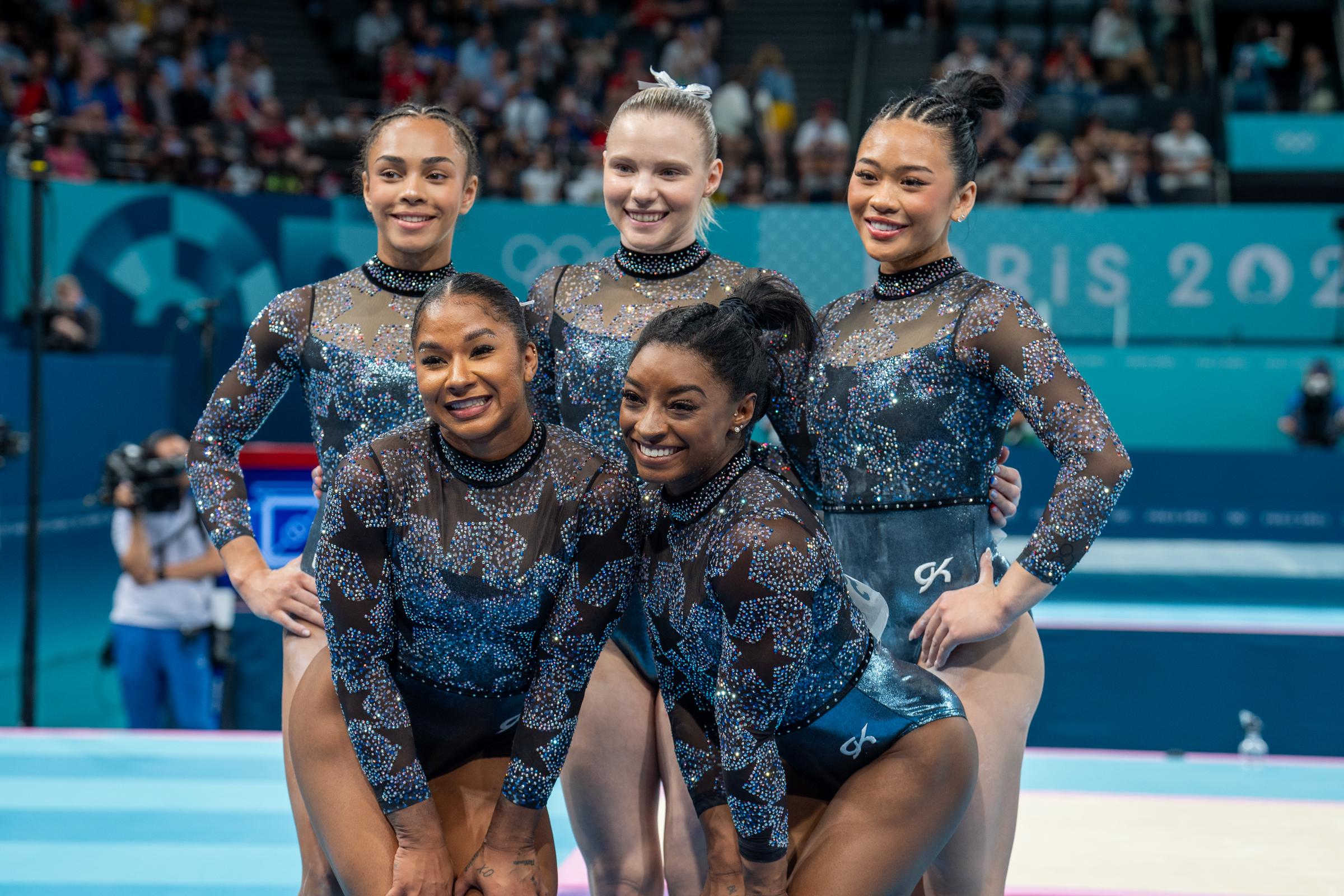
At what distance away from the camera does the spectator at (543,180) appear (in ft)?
32.3

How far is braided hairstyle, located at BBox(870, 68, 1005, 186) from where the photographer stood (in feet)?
6.78

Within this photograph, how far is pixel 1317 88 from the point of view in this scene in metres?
11.0

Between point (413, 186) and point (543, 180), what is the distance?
7.82 metres

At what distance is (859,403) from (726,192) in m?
8.53

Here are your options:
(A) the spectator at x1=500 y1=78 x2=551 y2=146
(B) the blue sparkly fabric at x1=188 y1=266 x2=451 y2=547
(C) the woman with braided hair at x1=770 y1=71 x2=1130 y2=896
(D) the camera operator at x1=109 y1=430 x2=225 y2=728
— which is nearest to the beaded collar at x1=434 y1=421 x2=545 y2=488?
(B) the blue sparkly fabric at x1=188 y1=266 x2=451 y2=547

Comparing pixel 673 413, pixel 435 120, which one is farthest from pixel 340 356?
pixel 673 413

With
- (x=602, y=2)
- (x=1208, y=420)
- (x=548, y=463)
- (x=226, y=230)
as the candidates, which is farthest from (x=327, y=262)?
(x=548, y=463)

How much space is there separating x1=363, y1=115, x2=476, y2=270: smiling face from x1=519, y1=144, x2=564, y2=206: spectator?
7628 mm

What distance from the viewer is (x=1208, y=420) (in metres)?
9.26

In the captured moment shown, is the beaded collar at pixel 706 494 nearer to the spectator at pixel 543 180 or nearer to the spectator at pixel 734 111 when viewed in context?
the spectator at pixel 543 180

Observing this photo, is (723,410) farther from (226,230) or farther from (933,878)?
(226,230)

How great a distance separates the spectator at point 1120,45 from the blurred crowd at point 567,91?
2 centimetres

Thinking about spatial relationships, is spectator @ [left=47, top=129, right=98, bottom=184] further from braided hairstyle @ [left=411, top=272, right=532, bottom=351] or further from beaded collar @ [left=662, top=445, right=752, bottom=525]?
beaded collar @ [left=662, top=445, right=752, bottom=525]

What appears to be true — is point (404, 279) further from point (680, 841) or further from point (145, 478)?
point (145, 478)
